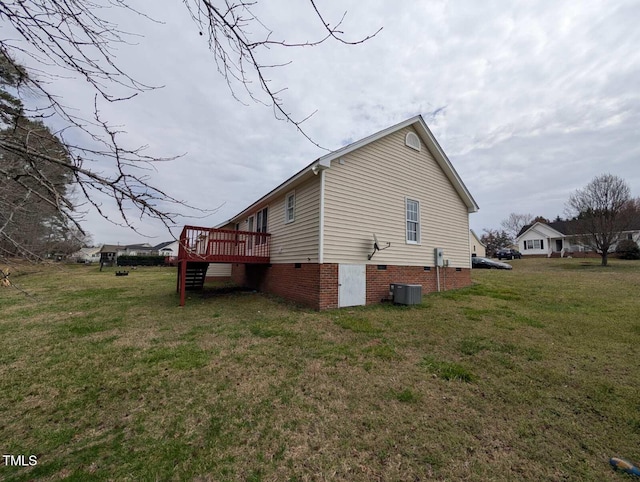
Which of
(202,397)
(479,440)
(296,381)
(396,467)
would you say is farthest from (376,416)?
(202,397)

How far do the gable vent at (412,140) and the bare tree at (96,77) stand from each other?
9.79 metres

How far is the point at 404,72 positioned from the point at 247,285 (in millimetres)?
12739

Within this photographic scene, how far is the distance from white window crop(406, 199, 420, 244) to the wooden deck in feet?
19.2

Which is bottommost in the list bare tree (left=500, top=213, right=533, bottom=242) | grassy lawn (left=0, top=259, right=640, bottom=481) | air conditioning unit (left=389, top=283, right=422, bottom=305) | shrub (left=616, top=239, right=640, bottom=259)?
grassy lawn (left=0, top=259, right=640, bottom=481)

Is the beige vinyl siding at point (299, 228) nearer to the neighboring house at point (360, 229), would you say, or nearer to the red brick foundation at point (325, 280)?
the neighboring house at point (360, 229)

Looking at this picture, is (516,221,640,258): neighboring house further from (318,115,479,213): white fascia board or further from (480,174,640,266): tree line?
(318,115,479,213): white fascia board

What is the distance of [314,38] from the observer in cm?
211

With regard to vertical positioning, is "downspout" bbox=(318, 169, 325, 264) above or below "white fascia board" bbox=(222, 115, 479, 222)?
below

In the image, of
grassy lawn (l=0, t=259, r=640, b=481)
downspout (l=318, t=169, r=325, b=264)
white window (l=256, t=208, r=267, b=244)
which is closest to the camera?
grassy lawn (l=0, t=259, r=640, b=481)

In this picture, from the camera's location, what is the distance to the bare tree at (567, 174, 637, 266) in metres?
22.1

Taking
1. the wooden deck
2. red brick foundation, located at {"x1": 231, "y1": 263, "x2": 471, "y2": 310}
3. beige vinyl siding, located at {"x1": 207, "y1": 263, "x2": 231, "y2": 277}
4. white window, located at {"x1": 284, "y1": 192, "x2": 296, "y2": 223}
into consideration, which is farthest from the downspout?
beige vinyl siding, located at {"x1": 207, "y1": 263, "x2": 231, "y2": 277}

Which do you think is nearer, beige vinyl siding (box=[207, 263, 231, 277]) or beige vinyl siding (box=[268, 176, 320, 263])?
beige vinyl siding (box=[268, 176, 320, 263])

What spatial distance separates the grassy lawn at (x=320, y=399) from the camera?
8.04ft

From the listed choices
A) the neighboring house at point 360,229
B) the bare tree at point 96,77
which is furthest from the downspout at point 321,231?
the bare tree at point 96,77
